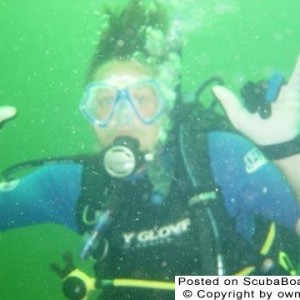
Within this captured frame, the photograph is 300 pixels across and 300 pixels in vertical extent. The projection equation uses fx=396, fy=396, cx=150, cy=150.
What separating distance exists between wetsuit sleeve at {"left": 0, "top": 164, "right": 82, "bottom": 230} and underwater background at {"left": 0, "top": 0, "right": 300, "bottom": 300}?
6929mm

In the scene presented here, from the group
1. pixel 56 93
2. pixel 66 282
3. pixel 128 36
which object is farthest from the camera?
pixel 56 93

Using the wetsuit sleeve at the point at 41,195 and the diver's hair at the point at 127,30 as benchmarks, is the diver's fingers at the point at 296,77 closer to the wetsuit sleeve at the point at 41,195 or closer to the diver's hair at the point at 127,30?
the diver's hair at the point at 127,30

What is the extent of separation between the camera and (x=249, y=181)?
8.42 ft

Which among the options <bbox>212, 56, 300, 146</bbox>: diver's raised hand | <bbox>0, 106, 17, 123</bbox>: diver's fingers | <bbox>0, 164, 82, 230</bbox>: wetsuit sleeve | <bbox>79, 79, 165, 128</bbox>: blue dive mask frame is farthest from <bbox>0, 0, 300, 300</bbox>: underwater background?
<bbox>212, 56, 300, 146</bbox>: diver's raised hand

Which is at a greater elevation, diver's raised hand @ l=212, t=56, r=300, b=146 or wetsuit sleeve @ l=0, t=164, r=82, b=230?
diver's raised hand @ l=212, t=56, r=300, b=146

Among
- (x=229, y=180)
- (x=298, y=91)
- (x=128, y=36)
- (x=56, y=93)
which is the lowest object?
(x=56, y=93)

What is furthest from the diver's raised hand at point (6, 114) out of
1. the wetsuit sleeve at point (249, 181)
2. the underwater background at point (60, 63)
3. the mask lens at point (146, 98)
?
the underwater background at point (60, 63)

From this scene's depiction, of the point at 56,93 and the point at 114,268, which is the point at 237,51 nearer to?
the point at 56,93

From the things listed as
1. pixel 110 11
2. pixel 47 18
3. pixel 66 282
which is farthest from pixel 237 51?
pixel 66 282

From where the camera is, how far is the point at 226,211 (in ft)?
8.21


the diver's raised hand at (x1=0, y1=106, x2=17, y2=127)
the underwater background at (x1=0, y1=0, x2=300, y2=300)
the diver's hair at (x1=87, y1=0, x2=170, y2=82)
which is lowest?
the underwater background at (x1=0, y1=0, x2=300, y2=300)

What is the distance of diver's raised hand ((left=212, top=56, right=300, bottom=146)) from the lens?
2.53 meters

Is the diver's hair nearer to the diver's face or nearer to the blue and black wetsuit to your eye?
the diver's face

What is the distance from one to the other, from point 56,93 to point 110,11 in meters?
13.7
